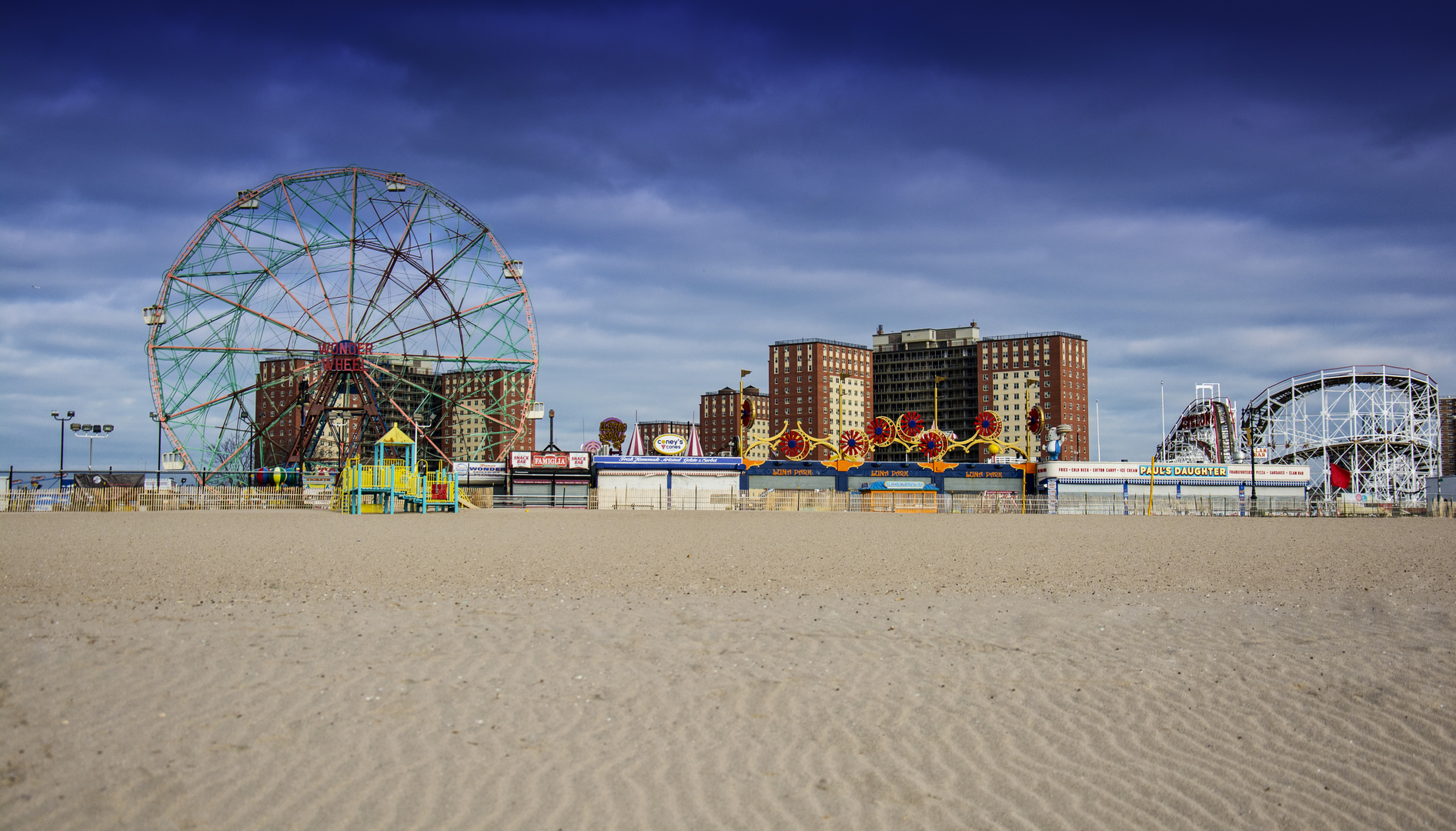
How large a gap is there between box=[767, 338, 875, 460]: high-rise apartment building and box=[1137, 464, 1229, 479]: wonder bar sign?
319ft

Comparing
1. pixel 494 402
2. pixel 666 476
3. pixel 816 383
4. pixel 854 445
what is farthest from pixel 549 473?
pixel 816 383

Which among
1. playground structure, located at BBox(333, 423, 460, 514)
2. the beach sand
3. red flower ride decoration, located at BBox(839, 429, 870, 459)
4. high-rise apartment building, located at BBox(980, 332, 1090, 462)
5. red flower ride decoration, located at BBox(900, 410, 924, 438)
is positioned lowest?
the beach sand

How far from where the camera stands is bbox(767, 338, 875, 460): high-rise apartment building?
165250 millimetres

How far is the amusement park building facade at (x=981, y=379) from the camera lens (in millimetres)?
154250

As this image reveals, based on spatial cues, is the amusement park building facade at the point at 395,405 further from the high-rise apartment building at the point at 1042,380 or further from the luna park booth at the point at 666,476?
the high-rise apartment building at the point at 1042,380

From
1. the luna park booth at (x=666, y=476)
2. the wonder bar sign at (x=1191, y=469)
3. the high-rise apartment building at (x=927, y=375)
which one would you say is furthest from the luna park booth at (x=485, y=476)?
the high-rise apartment building at (x=927, y=375)

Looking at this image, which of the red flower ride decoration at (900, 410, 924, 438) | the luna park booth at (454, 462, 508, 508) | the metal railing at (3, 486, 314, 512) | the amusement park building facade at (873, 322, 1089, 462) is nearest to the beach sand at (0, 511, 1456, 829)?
the metal railing at (3, 486, 314, 512)

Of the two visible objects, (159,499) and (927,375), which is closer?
(159,499)

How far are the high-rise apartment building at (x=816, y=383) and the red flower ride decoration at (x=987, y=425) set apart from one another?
91.1m

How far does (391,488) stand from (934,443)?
126 ft

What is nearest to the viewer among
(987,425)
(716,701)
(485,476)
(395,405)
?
(716,701)

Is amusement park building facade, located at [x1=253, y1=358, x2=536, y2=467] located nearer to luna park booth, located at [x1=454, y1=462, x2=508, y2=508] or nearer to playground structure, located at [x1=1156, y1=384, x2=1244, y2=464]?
luna park booth, located at [x1=454, y1=462, x2=508, y2=508]

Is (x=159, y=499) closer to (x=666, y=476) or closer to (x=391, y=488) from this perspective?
(x=391, y=488)

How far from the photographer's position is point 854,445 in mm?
68250
